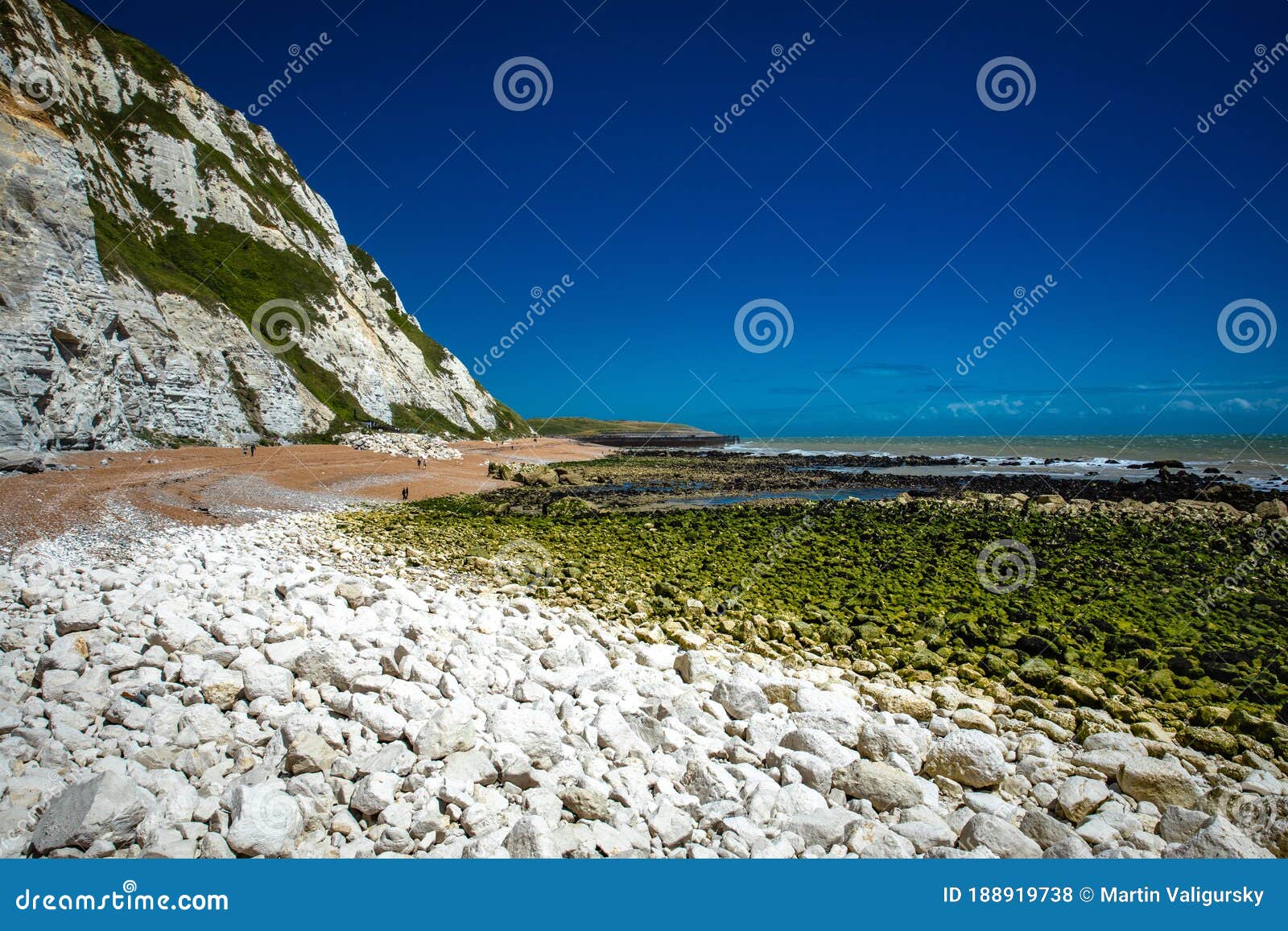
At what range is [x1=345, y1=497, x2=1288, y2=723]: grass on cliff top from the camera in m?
8.01

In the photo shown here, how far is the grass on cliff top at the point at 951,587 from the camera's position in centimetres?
801

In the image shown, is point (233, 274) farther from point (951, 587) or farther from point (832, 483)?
point (951, 587)

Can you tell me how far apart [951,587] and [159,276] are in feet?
139

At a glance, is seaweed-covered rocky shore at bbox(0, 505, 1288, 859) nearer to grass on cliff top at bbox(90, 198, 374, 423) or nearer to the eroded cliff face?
the eroded cliff face

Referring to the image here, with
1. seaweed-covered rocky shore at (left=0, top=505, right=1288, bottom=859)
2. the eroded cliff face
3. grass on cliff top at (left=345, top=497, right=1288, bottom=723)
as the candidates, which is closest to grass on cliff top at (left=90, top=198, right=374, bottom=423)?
the eroded cliff face

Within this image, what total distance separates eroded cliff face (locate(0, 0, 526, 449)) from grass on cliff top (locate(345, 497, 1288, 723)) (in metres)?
16.9

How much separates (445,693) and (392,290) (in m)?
81.3

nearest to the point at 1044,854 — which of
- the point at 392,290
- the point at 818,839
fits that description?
the point at 818,839

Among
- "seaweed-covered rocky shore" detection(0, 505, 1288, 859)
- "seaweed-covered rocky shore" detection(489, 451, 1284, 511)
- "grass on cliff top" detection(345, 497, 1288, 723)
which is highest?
"seaweed-covered rocky shore" detection(489, 451, 1284, 511)

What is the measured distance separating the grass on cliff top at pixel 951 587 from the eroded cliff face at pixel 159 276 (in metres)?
16.9

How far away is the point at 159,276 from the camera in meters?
35.1

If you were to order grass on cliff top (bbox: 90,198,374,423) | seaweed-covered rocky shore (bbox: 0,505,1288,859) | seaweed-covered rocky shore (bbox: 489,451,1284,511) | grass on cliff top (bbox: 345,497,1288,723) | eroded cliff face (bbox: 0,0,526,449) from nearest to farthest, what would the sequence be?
seaweed-covered rocky shore (bbox: 0,505,1288,859), grass on cliff top (bbox: 345,497,1288,723), eroded cliff face (bbox: 0,0,526,449), seaweed-covered rocky shore (bbox: 489,451,1284,511), grass on cliff top (bbox: 90,198,374,423)

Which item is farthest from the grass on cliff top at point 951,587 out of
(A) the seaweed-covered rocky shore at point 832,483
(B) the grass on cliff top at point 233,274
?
(B) the grass on cliff top at point 233,274

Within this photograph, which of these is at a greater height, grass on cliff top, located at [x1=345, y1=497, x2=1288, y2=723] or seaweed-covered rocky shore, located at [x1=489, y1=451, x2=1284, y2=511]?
seaweed-covered rocky shore, located at [x1=489, y1=451, x2=1284, y2=511]
